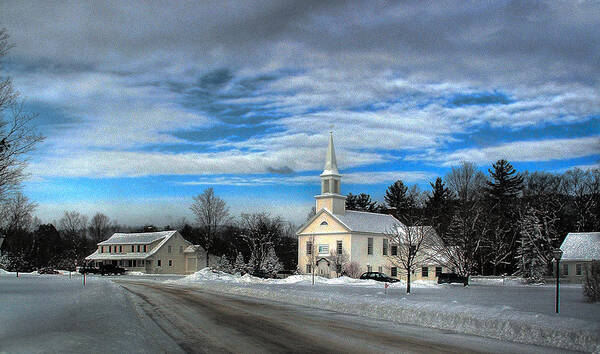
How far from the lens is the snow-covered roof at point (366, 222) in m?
69.9

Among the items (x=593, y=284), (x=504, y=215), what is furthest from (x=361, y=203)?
(x=593, y=284)

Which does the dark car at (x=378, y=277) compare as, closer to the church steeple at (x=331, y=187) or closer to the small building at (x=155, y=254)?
the church steeple at (x=331, y=187)

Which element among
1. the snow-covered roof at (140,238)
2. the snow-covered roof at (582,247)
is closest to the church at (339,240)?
the snow-covered roof at (582,247)

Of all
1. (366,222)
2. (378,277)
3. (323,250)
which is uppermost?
(366,222)

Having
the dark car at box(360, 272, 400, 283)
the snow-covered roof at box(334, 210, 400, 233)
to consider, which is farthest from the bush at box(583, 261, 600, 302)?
the snow-covered roof at box(334, 210, 400, 233)

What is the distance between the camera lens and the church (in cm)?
6856

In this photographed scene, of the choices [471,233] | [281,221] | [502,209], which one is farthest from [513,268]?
[281,221]

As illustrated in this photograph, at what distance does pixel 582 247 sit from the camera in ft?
200

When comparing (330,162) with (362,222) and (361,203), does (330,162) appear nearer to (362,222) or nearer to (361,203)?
(362,222)

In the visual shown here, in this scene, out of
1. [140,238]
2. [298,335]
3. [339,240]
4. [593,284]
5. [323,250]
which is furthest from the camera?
[140,238]

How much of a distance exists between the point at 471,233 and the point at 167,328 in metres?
49.6

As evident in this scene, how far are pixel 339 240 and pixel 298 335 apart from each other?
178ft

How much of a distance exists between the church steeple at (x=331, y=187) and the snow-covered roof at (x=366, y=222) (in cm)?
→ 145

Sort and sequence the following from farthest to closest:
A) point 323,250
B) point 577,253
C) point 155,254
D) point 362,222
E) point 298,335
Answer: point 155,254 < point 362,222 < point 323,250 < point 577,253 < point 298,335
